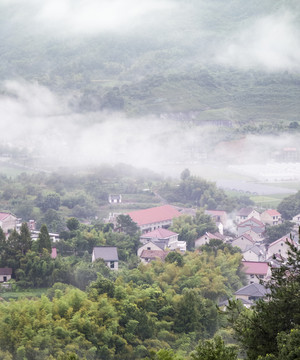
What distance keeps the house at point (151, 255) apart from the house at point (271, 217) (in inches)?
305

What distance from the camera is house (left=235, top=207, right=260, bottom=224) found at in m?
26.7

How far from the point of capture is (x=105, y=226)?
21469mm

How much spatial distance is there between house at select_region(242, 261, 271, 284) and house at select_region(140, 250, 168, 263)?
197 centimetres

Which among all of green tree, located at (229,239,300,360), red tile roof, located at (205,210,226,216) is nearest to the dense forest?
green tree, located at (229,239,300,360)

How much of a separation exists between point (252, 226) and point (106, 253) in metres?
7.64

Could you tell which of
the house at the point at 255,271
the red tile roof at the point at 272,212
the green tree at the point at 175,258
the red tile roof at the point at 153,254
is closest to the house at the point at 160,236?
the red tile roof at the point at 153,254

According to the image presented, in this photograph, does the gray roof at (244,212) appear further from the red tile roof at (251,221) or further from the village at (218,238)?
the red tile roof at (251,221)

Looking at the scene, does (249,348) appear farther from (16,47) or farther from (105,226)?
(16,47)

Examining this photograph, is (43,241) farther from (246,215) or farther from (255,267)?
(246,215)

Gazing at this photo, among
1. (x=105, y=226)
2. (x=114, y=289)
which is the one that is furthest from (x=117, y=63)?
(x=114, y=289)

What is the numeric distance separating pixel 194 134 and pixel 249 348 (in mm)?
36372

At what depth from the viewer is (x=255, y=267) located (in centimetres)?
1847

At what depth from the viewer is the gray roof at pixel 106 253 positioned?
17.9 meters

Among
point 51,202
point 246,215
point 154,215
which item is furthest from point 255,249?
point 51,202
